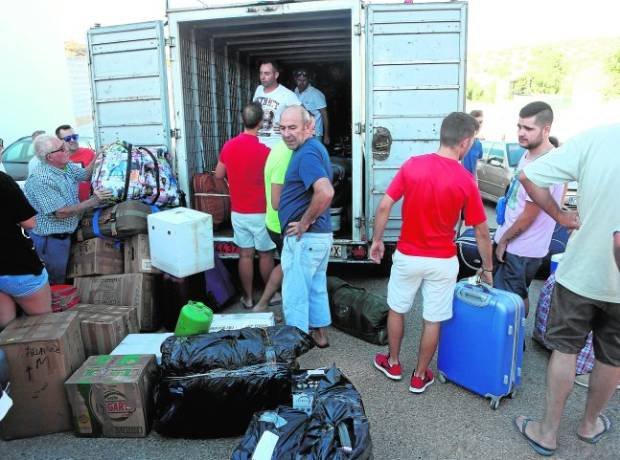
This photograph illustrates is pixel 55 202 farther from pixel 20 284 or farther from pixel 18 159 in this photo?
pixel 18 159

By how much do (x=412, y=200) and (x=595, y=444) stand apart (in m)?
1.68

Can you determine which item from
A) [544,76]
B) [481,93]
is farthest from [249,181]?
[544,76]

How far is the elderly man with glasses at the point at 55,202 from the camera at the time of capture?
13.3ft

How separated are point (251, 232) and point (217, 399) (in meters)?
2.11

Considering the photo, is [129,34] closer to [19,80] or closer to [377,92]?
[377,92]

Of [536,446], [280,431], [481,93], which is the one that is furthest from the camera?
[481,93]

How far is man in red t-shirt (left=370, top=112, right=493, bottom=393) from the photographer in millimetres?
2943

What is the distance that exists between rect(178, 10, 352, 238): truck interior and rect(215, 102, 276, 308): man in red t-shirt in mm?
711

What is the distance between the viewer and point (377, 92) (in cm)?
441

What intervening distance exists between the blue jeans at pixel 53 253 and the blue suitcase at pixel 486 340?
321 cm

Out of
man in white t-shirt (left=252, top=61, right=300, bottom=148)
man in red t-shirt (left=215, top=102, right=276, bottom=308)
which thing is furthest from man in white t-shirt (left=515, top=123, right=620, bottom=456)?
man in white t-shirt (left=252, top=61, right=300, bottom=148)

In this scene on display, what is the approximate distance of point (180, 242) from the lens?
4062mm

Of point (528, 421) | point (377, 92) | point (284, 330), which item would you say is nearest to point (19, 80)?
point (377, 92)

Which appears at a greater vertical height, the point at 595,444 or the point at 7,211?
the point at 7,211
